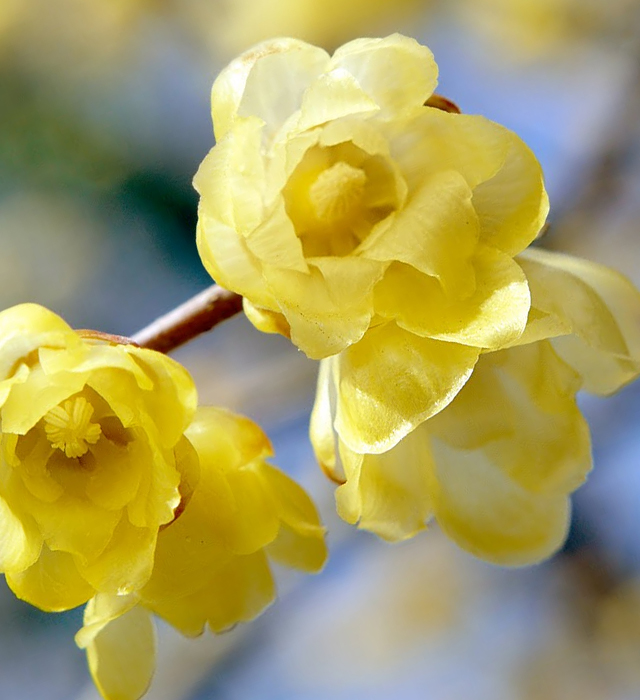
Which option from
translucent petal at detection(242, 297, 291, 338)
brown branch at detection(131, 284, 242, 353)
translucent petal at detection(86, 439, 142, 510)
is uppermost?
translucent petal at detection(242, 297, 291, 338)

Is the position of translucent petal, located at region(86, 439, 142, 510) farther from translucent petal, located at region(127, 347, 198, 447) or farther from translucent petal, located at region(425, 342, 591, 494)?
translucent petal, located at region(425, 342, 591, 494)

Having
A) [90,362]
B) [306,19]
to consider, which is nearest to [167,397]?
[90,362]

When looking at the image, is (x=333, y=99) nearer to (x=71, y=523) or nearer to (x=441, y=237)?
(x=441, y=237)

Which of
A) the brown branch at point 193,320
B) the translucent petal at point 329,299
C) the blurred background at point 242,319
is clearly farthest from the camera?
the blurred background at point 242,319

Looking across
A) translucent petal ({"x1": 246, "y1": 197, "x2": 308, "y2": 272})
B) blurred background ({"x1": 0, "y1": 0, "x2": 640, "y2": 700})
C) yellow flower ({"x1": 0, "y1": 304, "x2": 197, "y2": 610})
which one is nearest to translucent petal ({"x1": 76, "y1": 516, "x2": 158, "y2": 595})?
yellow flower ({"x1": 0, "y1": 304, "x2": 197, "y2": 610})

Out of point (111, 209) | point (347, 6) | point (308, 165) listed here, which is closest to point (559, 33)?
point (347, 6)

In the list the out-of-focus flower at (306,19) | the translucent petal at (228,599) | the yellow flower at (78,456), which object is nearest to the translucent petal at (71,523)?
the yellow flower at (78,456)

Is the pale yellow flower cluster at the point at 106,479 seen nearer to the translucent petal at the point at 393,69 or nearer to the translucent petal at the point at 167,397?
the translucent petal at the point at 167,397

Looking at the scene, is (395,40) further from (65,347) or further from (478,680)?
(478,680)
